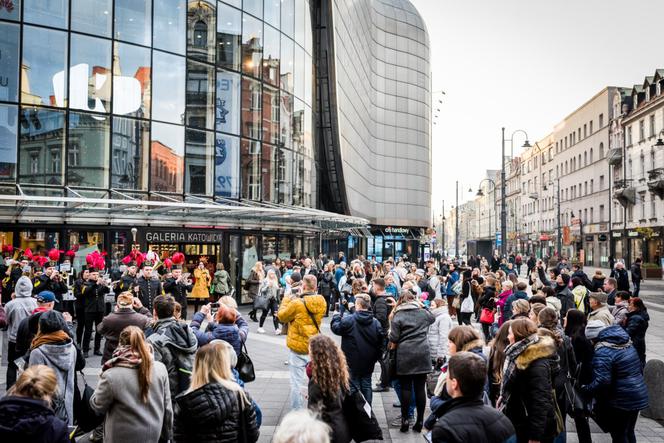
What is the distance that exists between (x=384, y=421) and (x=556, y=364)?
126 inches

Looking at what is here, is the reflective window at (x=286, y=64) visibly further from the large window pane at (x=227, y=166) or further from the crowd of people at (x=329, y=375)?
the crowd of people at (x=329, y=375)

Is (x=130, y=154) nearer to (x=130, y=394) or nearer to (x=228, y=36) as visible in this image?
(x=228, y=36)

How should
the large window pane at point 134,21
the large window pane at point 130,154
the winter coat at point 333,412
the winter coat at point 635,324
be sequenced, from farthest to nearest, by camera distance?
the large window pane at point 134,21, the large window pane at point 130,154, the winter coat at point 635,324, the winter coat at point 333,412

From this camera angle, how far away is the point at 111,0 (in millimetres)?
20391

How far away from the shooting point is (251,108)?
2411cm

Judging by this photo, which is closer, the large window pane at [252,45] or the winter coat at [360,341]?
the winter coat at [360,341]

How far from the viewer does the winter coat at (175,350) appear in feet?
19.6

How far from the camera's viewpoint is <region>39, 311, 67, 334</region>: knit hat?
18.2 ft

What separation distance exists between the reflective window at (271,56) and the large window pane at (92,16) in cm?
680

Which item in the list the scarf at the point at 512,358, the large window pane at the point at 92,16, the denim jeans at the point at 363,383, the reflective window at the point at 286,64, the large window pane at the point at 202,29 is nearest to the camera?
the scarf at the point at 512,358

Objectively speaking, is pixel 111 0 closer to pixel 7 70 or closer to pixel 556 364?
pixel 7 70

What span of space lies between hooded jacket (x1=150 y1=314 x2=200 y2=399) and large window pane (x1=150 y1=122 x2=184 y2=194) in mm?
15695

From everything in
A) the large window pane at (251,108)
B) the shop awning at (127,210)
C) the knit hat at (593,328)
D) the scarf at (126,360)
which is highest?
the large window pane at (251,108)

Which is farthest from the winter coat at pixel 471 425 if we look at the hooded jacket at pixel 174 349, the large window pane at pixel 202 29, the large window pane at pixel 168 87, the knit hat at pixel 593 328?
the large window pane at pixel 202 29
